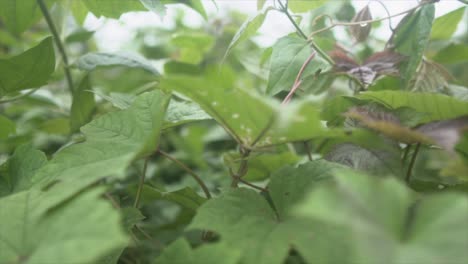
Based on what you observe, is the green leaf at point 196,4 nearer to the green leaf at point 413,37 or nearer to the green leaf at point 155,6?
the green leaf at point 155,6

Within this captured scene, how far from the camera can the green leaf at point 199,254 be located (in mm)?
451

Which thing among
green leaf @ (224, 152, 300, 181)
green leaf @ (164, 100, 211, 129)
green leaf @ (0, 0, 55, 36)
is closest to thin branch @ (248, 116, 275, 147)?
green leaf @ (164, 100, 211, 129)

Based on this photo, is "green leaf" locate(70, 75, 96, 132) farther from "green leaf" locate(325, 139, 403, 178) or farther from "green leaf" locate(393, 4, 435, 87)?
"green leaf" locate(393, 4, 435, 87)

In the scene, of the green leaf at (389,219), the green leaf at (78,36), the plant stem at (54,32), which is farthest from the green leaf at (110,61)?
the green leaf at (389,219)

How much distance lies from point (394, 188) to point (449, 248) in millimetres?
67

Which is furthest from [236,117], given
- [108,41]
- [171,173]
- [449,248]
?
[108,41]

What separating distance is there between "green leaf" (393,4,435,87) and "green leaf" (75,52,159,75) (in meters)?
0.54

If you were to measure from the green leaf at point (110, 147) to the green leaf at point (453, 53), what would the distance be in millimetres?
801

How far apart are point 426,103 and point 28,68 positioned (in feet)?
2.33

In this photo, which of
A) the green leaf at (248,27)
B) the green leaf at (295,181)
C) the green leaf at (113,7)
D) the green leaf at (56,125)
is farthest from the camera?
the green leaf at (56,125)

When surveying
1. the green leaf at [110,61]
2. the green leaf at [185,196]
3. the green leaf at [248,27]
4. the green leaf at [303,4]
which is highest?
the green leaf at [303,4]

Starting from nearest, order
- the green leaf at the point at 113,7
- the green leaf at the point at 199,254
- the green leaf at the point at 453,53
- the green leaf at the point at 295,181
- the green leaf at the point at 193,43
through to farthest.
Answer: the green leaf at the point at 199,254, the green leaf at the point at 295,181, the green leaf at the point at 113,7, the green leaf at the point at 453,53, the green leaf at the point at 193,43

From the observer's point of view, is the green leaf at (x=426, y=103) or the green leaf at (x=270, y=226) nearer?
the green leaf at (x=270, y=226)

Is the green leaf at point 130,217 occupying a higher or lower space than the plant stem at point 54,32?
lower
